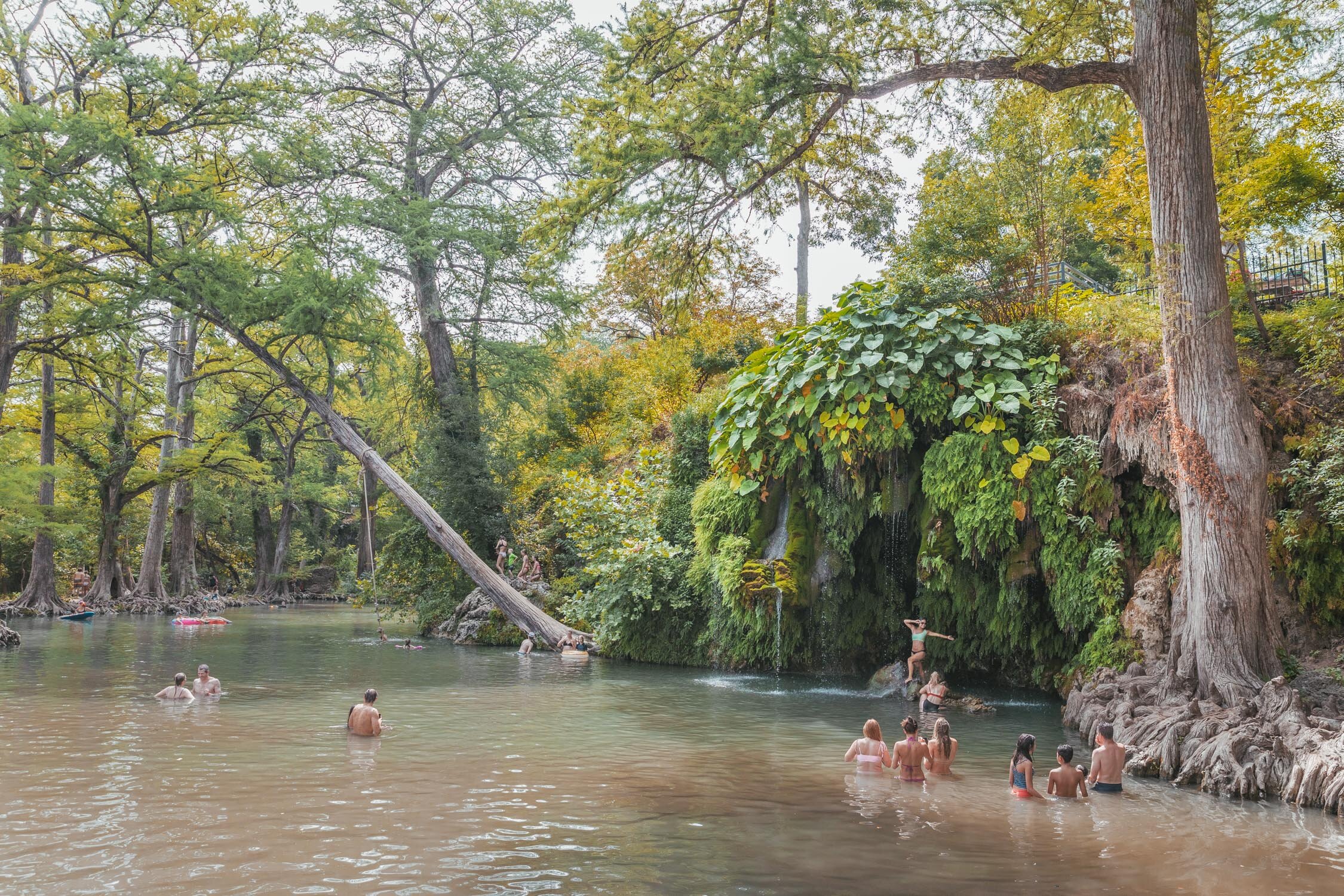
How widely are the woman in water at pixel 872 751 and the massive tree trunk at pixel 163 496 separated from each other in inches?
1247

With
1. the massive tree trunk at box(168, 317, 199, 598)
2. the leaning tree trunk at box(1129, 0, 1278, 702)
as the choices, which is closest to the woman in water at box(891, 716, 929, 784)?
the leaning tree trunk at box(1129, 0, 1278, 702)

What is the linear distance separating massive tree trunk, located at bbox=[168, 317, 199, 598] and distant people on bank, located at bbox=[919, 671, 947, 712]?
3155cm

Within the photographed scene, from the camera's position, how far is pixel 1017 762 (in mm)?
8227

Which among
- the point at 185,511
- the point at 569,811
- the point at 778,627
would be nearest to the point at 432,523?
the point at 778,627

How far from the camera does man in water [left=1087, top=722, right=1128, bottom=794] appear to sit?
838 cm

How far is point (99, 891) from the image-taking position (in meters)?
5.50

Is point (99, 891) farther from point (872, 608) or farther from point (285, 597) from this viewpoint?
point (285, 597)

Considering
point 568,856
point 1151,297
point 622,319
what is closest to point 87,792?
point 568,856

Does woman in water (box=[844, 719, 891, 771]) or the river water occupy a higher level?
woman in water (box=[844, 719, 891, 771])

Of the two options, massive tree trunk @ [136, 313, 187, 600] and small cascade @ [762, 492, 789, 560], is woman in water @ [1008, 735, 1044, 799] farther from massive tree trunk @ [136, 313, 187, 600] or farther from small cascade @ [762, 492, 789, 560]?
massive tree trunk @ [136, 313, 187, 600]

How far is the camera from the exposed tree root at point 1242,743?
7.89 meters

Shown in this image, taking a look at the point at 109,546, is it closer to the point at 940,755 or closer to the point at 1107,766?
the point at 940,755

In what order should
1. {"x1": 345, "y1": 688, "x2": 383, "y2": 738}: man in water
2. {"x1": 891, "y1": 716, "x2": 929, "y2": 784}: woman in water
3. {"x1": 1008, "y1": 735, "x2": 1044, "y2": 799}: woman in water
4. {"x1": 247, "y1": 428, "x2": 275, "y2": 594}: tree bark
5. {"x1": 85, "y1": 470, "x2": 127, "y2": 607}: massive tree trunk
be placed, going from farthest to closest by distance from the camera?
{"x1": 247, "y1": 428, "x2": 275, "y2": 594}: tree bark → {"x1": 85, "y1": 470, "x2": 127, "y2": 607}: massive tree trunk → {"x1": 345, "y1": 688, "x2": 383, "y2": 738}: man in water → {"x1": 891, "y1": 716, "x2": 929, "y2": 784}: woman in water → {"x1": 1008, "y1": 735, "x2": 1044, "y2": 799}: woman in water

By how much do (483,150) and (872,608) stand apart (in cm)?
1977
